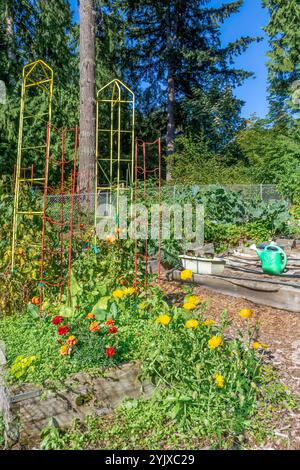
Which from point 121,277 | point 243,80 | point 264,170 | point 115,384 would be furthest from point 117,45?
point 115,384

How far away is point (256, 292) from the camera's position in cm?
421

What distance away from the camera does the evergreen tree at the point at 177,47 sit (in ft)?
57.8

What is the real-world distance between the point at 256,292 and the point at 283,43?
16679 mm

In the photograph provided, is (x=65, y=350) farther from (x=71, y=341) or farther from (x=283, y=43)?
(x=283, y=43)

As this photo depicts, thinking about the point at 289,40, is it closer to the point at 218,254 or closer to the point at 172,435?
the point at 218,254

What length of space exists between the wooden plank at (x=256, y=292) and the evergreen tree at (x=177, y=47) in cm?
1402

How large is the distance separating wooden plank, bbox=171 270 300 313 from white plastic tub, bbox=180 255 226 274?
174mm

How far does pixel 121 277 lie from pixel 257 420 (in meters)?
1.89

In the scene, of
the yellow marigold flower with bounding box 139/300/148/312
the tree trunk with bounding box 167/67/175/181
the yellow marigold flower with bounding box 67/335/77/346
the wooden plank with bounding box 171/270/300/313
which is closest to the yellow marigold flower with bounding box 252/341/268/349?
the yellow marigold flower with bounding box 139/300/148/312

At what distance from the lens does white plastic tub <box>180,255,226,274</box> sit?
4.79 metres

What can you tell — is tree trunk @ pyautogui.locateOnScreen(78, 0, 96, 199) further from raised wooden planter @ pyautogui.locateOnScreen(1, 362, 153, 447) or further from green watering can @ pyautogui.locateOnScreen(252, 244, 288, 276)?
raised wooden planter @ pyautogui.locateOnScreen(1, 362, 153, 447)

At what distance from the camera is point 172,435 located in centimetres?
204

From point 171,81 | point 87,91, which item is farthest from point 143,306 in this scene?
point 171,81

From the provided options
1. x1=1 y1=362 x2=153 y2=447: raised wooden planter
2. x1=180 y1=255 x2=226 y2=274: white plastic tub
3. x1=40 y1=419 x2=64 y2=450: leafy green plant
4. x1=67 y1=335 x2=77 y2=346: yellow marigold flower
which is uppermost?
A: x1=180 y1=255 x2=226 y2=274: white plastic tub
